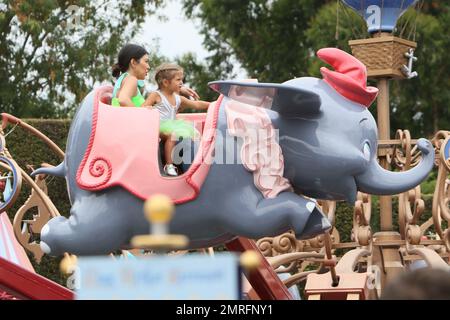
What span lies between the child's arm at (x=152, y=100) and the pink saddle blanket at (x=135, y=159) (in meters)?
0.31

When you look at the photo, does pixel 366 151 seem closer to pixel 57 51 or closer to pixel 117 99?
pixel 117 99

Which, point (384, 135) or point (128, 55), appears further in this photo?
point (384, 135)

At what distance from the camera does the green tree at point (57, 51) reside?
1531 centimetres

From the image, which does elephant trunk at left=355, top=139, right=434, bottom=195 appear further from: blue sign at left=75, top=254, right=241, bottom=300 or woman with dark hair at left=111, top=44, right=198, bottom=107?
blue sign at left=75, top=254, right=241, bottom=300

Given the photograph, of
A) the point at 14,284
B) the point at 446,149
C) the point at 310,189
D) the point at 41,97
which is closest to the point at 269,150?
the point at 310,189

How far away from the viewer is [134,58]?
224 inches

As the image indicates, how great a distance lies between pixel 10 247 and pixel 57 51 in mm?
8379

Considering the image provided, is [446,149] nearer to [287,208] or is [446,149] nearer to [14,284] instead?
[287,208]

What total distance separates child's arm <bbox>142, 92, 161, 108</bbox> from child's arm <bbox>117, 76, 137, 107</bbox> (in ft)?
0.25

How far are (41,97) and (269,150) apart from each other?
11283mm

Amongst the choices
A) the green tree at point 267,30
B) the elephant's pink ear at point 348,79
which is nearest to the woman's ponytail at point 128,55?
the elephant's pink ear at point 348,79

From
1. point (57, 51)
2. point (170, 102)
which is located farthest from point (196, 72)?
point (170, 102)

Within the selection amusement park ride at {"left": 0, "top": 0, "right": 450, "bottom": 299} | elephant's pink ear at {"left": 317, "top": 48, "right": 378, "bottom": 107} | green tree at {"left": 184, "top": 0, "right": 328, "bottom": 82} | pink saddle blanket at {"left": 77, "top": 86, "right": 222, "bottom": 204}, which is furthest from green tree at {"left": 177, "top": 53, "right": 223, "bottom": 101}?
pink saddle blanket at {"left": 77, "top": 86, "right": 222, "bottom": 204}

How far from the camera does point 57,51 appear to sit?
15.7 m
